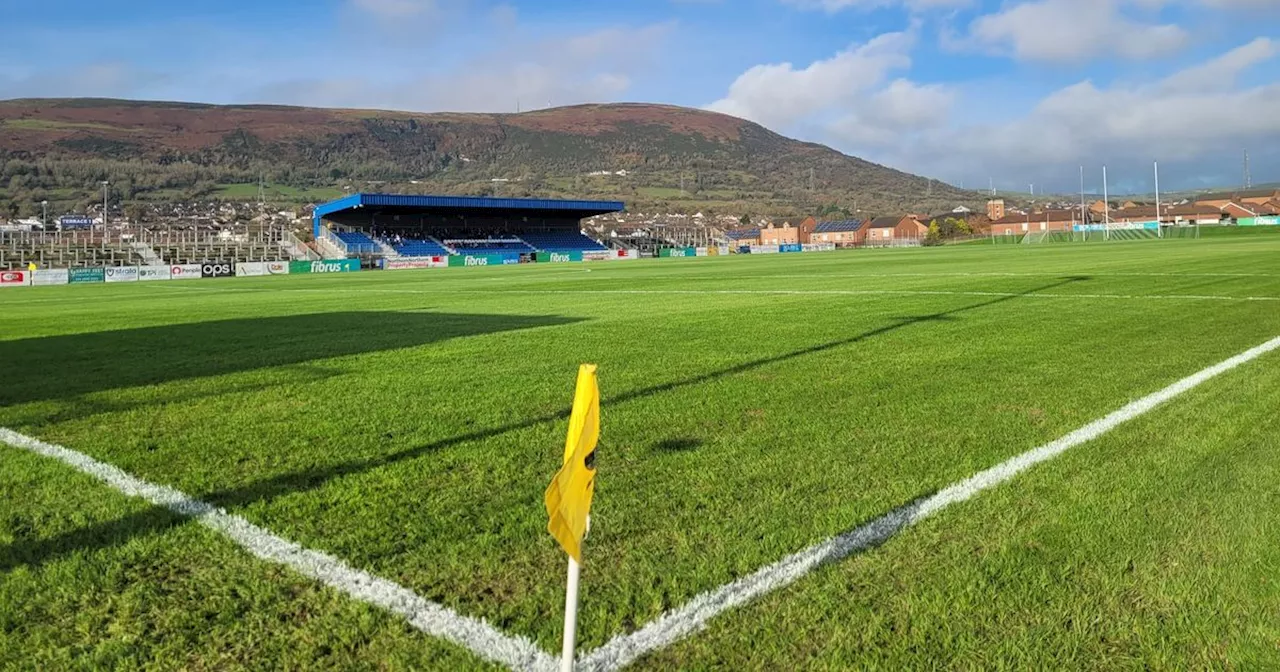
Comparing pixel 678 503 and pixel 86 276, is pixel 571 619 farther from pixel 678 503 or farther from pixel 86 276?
pixel 86 276

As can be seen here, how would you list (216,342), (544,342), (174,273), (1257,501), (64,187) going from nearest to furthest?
(1257,501) < (544,342) < (216,342) < (174,273) < (64,187)

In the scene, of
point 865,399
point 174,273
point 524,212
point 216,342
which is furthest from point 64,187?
point 865,399

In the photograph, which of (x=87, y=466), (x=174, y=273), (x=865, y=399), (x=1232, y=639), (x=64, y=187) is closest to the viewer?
(x=1232, y=639)

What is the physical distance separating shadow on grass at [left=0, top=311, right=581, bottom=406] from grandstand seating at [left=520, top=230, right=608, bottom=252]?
67750 mm

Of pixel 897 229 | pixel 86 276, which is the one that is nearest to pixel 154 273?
pixel 86 276

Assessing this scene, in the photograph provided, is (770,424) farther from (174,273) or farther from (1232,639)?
(174,273)

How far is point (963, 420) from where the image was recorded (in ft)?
19.1

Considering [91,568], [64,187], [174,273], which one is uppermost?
[64,187]

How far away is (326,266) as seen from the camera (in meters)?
59.8

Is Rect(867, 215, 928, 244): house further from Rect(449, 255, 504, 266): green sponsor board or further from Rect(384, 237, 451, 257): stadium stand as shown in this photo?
Rect(384, 237, 451, 257): stadium stand

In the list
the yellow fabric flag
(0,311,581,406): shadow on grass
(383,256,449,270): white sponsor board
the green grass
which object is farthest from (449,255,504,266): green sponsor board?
the yellow fabric flag

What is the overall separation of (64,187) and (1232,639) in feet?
567

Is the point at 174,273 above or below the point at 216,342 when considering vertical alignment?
above

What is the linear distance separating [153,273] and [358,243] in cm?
2146
